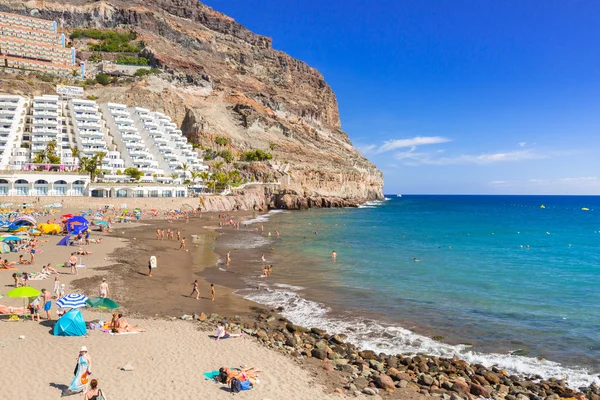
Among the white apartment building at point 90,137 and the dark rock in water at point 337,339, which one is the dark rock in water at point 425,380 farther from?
the white apartment building at point 90,137

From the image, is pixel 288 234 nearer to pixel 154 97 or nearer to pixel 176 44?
pixel 154 97

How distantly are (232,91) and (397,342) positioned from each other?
12787cm

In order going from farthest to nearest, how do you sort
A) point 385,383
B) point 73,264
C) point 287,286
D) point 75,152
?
point 75,152, point 287,286, point 73,264, point 385,383

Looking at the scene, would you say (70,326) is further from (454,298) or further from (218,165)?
(218,165)

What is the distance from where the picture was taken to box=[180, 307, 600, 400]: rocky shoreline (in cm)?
1137

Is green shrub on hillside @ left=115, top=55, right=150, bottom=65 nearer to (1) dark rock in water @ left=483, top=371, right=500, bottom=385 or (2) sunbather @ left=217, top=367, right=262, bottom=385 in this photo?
(2) sunbather @ left=217, top=367, right=262, bottom=385

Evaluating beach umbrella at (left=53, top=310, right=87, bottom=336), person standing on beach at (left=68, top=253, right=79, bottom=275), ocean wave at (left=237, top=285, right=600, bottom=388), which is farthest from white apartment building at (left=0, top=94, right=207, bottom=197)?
beach umbrella at (left=53, top=310, right=87, bottom=336)

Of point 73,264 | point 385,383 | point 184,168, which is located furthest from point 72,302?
point 184,168

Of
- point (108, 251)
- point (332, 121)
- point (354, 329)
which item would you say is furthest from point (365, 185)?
point (354, 329)

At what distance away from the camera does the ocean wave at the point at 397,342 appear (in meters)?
13.5

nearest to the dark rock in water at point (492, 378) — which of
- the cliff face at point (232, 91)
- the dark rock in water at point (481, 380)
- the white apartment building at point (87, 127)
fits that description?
the dark rock in water at point (481, 380)

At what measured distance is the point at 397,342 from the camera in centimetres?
1558

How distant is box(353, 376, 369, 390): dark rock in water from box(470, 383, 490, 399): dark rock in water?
315 centimetres

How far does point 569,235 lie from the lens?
57812 millimetres
